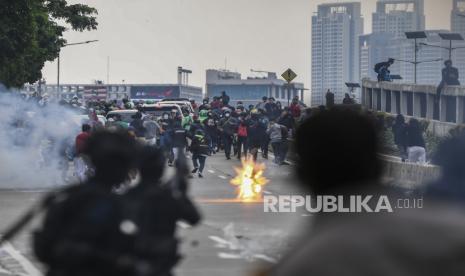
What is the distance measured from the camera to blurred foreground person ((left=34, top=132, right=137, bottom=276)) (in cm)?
611

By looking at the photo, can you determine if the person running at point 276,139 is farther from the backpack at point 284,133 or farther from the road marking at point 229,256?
the road marking at point 229,256

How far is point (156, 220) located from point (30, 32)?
40347 millimetres

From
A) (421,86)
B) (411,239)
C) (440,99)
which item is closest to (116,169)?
(411,239)

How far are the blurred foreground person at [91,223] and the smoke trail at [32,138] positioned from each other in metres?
28.2

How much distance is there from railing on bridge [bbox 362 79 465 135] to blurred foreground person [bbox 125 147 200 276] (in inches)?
1482

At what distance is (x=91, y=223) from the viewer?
244 inches

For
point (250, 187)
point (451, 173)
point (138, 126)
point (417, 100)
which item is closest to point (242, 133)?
point (138, 126)

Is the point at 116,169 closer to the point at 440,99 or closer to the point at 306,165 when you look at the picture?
the point at 306,165

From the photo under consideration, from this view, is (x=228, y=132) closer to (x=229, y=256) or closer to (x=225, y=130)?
(x=225, y=130)

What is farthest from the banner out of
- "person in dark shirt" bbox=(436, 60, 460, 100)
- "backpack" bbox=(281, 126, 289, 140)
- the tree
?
"backpack" bbox=(281, 126, 289, 140)

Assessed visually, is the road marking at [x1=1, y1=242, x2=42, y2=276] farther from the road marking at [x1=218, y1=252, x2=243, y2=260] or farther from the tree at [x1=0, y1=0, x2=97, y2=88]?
the tree at [x1=0, y1=0, x2=97, y2=88]

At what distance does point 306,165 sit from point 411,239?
1.45 m

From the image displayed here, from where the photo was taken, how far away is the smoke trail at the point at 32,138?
118 ft

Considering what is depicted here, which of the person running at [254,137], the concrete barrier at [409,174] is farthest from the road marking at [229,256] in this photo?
the person running at [254,137]
